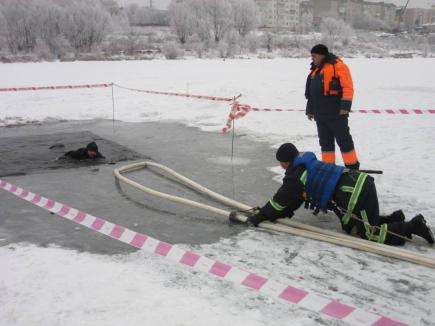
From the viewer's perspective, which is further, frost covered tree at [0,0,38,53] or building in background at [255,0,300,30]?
building in background at [255,0,300,30]

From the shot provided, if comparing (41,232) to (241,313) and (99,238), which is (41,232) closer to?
(99,238)

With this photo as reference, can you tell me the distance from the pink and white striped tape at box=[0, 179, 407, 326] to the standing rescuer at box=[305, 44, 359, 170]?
2.98 metres

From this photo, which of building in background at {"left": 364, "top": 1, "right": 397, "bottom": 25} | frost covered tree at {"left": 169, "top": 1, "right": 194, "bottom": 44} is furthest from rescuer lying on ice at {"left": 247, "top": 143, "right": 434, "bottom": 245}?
building in background at {"left": 364, "top": 1, "right": 397, "bottom": 25}

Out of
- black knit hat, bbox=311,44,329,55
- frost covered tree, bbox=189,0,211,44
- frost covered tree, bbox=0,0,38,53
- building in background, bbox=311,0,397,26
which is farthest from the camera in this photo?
building in background, bbox=311,0,397,26

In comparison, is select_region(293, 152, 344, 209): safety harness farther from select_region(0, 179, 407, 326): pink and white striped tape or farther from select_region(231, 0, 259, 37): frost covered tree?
select_region(231, 0, 259, 37): frost covered tree

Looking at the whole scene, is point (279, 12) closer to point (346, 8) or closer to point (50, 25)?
point (346, 8)

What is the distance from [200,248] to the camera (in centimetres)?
421

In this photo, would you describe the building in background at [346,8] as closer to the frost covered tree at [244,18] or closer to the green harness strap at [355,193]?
the frost covered tree at [244,18]

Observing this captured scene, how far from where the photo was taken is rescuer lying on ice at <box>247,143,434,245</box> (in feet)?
13.8

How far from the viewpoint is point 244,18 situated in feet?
243

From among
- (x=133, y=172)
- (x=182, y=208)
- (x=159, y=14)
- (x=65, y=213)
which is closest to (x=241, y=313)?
(x=182, y=208)

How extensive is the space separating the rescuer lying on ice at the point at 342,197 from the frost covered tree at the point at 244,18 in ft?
238

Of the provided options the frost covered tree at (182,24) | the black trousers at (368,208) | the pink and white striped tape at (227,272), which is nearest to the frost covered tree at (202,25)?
the frost covered tree at (182,24)

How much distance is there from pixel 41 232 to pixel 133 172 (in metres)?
2.47
